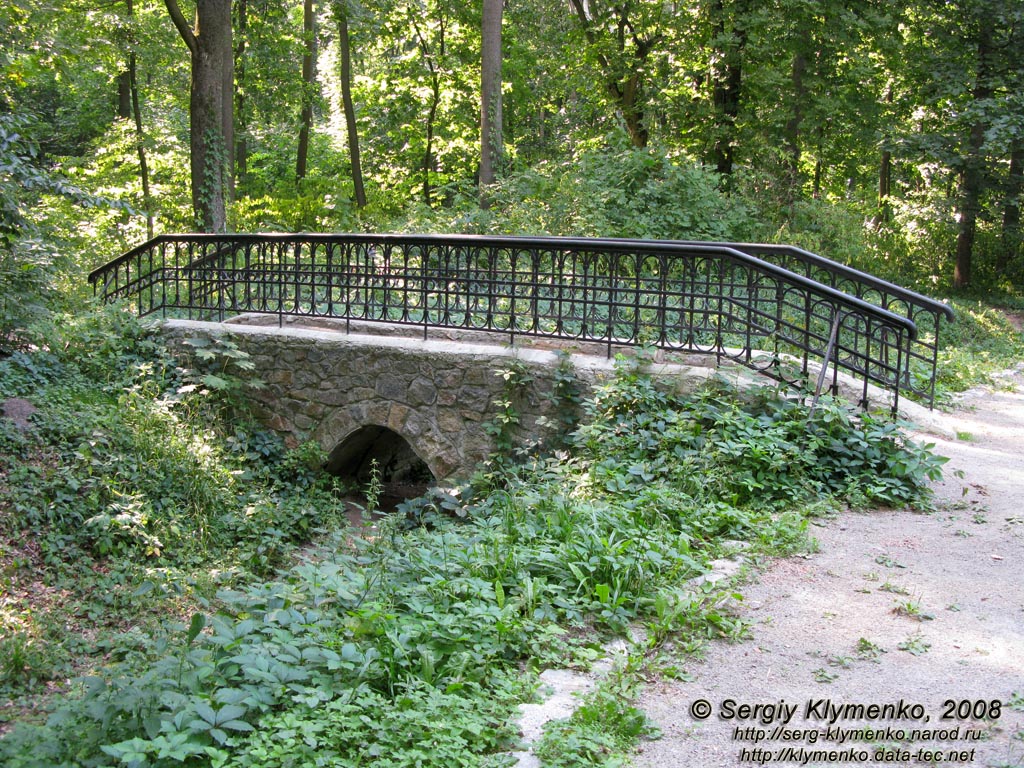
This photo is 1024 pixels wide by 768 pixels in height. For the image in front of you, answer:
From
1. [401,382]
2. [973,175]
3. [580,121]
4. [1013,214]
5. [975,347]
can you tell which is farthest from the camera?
[580,121]

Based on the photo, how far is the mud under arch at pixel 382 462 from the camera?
9211mm

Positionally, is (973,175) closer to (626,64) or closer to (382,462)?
(626,64)

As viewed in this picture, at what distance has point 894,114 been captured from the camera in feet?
64.5

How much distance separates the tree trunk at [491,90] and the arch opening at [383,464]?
7585mm

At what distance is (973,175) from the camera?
17328mm

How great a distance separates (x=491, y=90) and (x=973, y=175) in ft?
32.2

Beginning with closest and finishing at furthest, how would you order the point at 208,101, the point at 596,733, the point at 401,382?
the point at 596,733 < the point at 401,382 < the point at 208,101

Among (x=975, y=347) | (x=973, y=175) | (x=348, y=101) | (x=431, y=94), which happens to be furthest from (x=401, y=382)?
(x=431, y=94)

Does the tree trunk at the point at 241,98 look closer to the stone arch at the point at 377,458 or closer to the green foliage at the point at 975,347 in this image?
the stone arch at the point at 377,458

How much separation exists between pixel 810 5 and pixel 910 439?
12308 millimetres

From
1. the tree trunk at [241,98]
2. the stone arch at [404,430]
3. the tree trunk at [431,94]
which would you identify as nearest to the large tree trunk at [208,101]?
the stone arch at [404,430]

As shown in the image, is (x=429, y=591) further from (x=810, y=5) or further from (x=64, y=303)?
(x=810, y=5)

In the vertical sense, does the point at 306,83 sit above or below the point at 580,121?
above

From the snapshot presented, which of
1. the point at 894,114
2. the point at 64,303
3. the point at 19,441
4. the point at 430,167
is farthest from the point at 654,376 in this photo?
the point at 430,167
